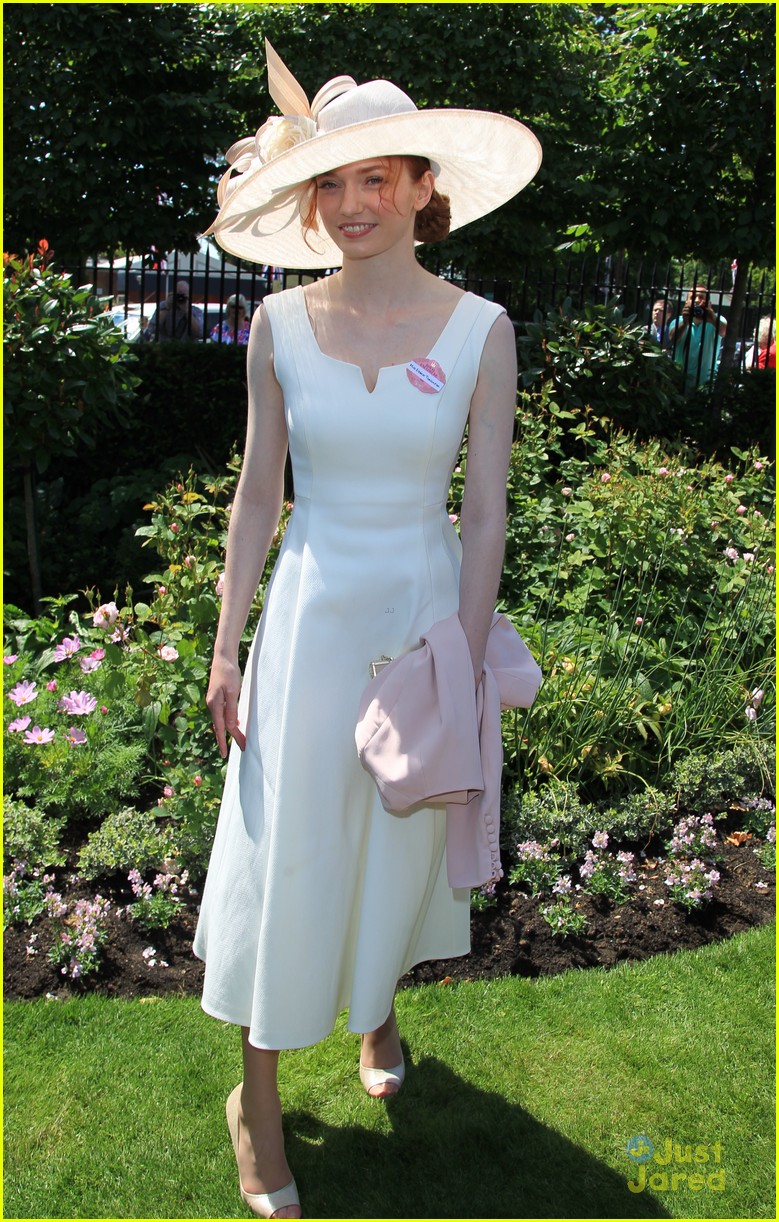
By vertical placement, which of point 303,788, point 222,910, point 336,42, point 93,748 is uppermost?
point 336,42

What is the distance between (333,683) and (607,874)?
5.23 feet

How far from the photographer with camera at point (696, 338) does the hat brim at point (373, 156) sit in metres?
6.10

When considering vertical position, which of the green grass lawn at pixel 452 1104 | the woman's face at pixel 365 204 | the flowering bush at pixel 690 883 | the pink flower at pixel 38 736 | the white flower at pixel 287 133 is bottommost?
the green grass lawn at pixel 452 1104

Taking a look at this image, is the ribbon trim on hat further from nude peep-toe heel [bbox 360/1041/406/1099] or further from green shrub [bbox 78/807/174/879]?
nude peep-toe heel [bbox 360/1041/406/1099]

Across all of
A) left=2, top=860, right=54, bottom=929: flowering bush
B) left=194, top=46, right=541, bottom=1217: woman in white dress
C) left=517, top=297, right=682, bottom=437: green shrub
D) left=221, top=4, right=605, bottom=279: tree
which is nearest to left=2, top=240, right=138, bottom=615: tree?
left=517, top=297, right=682, bottom=437: green shrub

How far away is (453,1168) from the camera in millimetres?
2490

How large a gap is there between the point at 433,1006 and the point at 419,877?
2.92ft

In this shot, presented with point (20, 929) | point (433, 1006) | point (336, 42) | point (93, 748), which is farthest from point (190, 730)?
point (336, 42)

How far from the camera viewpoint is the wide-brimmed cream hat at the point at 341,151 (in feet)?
6.75

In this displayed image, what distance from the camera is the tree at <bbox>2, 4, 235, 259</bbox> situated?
6.89 metres

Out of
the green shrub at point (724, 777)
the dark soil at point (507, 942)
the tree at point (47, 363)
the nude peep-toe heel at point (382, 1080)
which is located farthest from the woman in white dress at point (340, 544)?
the tree at point (47, 363)

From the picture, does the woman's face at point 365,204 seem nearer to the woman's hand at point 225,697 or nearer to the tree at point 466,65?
the woman's hand at point 225,697

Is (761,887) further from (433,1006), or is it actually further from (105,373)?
(105,373)

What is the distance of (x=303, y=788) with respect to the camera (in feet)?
7.23
